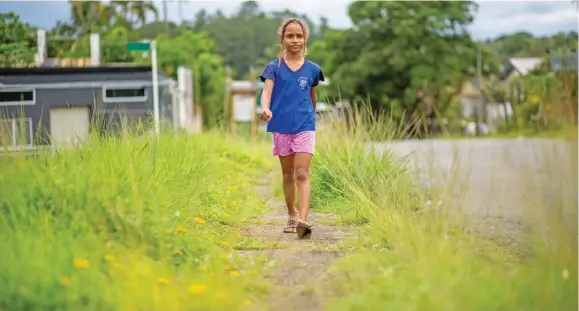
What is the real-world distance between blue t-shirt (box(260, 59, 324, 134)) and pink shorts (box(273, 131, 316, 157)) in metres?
0.04

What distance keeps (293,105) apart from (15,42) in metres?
5.79

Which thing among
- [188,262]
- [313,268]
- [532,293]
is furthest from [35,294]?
[532,293]

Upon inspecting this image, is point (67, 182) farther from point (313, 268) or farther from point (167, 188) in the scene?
point (313, 268)

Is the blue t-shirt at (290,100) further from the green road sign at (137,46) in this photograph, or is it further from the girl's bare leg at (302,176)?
the green road sign at (137,46)

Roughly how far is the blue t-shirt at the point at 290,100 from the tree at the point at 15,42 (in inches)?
186

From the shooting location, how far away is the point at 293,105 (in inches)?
257

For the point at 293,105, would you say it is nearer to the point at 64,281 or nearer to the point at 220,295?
the point at 220,295

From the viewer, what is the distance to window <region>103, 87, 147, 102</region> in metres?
13.7

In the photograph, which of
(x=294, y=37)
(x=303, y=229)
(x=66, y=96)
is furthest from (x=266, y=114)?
(x=66, y=96)

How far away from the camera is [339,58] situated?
146 ft

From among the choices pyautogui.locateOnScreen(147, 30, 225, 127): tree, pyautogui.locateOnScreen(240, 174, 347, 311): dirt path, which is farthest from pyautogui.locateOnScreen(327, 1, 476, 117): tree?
pyautogui.locateOnScreen(240, 174, 347, 311): dirt path

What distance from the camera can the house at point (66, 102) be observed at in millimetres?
6297

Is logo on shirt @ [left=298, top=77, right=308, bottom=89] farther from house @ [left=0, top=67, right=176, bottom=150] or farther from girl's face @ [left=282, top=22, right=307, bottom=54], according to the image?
house @ [left=0, top=67, right=176, bottom=150]

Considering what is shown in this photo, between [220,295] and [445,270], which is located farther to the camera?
[445,270]
